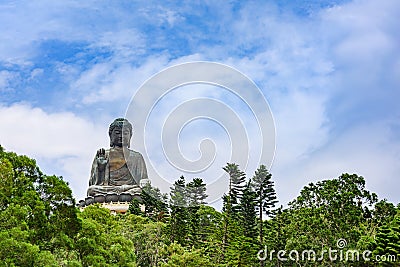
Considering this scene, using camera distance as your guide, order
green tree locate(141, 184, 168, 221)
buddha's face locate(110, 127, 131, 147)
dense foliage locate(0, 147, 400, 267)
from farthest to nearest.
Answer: buddha's face locate(110, 127, 131, 147), green tree locate(141, 184, 168, 221), dense foliage locate(0, 147, 400, 267)

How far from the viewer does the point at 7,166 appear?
43.5 feet

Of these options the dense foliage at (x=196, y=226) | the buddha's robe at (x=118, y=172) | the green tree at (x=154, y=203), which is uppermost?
the buddha's robe at (x=118, y=172)

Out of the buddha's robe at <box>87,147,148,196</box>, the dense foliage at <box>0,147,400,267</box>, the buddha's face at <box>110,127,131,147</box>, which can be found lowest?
the dense foliage at <box>0,147,400,267</box>

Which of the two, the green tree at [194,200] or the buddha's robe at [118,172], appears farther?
the buddha's robe at [118,172]

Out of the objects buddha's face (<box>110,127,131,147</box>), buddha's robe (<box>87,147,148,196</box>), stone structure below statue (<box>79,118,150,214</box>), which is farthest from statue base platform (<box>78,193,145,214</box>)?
buddha's face (<box>110,127,131,147</box>)

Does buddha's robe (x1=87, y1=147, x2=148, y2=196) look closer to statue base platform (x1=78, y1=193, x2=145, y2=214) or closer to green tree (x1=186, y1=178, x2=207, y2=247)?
statue base platform (x1=78, y1=193, x2=145, y2=214)

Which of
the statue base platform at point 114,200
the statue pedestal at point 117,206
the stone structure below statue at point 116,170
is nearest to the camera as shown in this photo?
the statue pedestal at point 117,206

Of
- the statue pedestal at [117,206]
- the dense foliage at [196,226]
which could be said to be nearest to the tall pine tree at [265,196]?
the dense foliage at [196,226]

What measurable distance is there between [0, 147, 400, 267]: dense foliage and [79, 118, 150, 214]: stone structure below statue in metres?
3.54

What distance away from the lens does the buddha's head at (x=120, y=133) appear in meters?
38.0

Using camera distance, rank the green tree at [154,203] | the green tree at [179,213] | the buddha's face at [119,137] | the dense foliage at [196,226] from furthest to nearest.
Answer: the buddha's face at [119,137] < the green tree at [154,203] < the green tree at [179,213] < the dense foliage at [196,226]

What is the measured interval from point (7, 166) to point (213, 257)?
13.0m

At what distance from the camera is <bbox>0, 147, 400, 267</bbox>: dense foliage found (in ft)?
44.1

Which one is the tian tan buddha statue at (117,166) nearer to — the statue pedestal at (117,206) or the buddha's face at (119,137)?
the buddha's face at (119,137)
